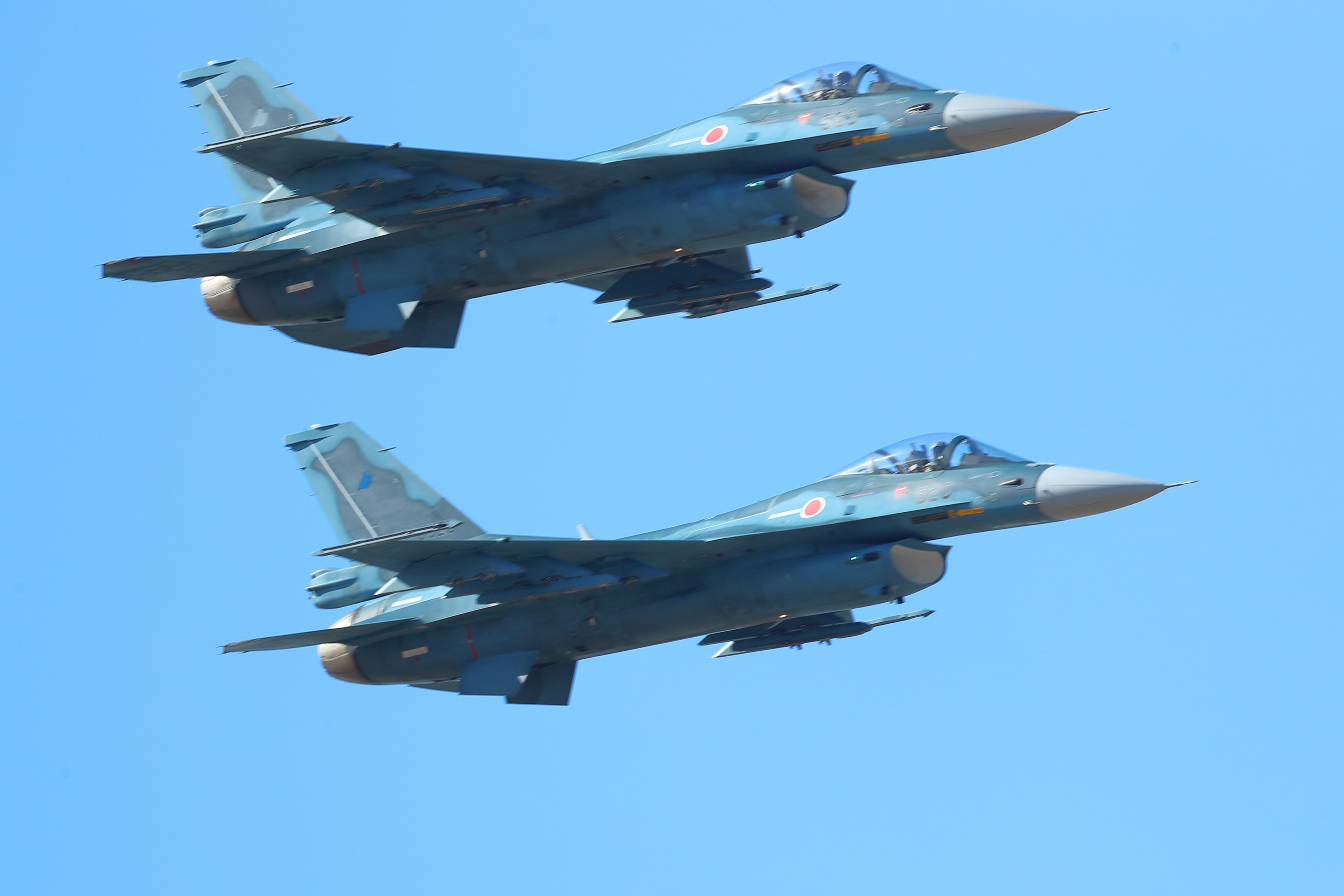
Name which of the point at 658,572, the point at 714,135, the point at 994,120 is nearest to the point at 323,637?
the point at 658,572

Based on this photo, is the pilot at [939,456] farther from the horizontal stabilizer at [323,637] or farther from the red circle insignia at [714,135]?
the horizontal stabilizer at [323,637]

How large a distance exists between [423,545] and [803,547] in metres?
5.41

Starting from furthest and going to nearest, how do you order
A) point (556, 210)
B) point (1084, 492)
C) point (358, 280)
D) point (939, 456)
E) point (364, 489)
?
point (364, 489) < point (358, 280) < point (556, 210) < point (939, 456) < point (1084, 492)

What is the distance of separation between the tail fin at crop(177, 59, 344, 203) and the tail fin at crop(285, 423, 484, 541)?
4.29 m

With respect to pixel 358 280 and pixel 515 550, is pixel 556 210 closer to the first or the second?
pixel 358 280

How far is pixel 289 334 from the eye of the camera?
35.2 m

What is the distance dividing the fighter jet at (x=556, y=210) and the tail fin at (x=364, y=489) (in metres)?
1.52

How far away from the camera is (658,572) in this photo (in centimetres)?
3206

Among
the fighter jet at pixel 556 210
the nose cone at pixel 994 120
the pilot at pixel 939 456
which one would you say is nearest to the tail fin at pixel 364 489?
the fighter jet at pixel 556 210

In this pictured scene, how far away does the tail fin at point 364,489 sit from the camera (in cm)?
3400

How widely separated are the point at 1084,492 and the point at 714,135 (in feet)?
23.9

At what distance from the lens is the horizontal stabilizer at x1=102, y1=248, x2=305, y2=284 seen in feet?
109

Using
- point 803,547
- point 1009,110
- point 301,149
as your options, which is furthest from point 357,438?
point 1009,110

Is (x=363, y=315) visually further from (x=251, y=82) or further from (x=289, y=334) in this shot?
(x=251, y=82)
